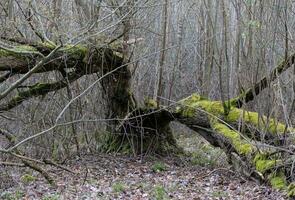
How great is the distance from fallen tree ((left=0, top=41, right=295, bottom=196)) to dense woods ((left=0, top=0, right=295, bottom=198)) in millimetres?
27

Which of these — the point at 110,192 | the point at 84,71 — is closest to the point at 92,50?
the point at 84,71

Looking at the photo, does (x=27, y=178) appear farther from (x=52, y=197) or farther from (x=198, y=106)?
(x=198, y=106)

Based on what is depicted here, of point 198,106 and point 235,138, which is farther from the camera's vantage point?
point 198,106

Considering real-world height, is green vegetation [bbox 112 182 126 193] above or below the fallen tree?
below

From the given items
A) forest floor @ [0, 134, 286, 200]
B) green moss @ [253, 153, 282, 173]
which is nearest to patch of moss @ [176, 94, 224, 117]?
forest floor @ [0, 134, 286, 200]

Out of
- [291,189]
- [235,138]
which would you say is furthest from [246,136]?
[291,189]

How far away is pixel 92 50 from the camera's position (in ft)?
38.3

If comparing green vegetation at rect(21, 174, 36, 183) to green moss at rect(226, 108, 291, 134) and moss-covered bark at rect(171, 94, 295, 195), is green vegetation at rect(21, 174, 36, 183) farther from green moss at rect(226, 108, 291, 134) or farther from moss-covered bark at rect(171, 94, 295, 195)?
green moss at rect(226, 108, 291, 134)

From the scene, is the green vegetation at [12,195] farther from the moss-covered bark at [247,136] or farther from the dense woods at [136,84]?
the moss-covered bark at [247,136]

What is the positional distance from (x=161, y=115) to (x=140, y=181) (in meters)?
3.12

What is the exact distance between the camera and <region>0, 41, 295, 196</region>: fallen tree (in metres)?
9.52

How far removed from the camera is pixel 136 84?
14.3 metres

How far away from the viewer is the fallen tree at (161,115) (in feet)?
31.2

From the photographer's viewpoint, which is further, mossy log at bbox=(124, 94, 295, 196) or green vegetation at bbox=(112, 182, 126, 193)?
green vegetation at bbox=(112, 182, 126, 193)
